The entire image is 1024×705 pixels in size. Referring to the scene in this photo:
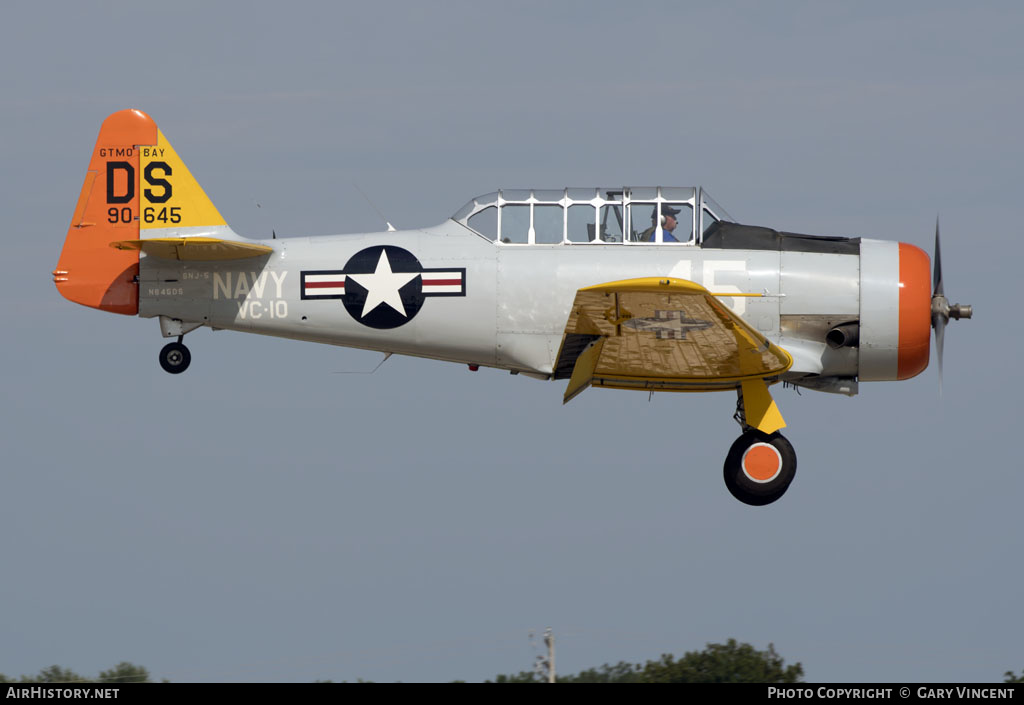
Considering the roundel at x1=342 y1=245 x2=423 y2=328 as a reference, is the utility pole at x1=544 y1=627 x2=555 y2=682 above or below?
below

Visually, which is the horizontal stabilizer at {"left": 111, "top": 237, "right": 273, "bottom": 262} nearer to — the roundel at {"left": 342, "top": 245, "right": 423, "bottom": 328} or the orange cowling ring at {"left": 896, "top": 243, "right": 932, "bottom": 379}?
the roundel at {"left": 342, "top": 245, "right": 423, "bottom": 328}

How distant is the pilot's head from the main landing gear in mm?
1595

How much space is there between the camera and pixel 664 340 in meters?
12.6

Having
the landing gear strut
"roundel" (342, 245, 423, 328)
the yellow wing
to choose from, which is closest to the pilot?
the yellow wing

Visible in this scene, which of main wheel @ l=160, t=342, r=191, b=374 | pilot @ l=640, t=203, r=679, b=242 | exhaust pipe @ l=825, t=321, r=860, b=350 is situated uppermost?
pilot @ l=640, t=203, r=679, b=242

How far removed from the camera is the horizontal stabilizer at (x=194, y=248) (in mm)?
13484

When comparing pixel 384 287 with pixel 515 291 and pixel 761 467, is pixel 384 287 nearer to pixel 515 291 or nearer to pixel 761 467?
pixel 515 291

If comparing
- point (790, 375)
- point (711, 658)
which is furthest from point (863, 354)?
point (711, 658)

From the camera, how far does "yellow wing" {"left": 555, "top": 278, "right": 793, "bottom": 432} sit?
11.7 meters

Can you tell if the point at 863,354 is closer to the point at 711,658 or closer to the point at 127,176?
the point at 711,658

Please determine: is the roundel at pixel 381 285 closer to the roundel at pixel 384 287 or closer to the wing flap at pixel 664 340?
the roundel at pixel 384 287

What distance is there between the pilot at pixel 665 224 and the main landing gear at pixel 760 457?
1.53 m

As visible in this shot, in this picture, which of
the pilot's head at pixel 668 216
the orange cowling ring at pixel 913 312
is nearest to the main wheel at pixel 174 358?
the pilot's head at pixel 668 216

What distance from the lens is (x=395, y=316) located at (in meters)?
13.6
